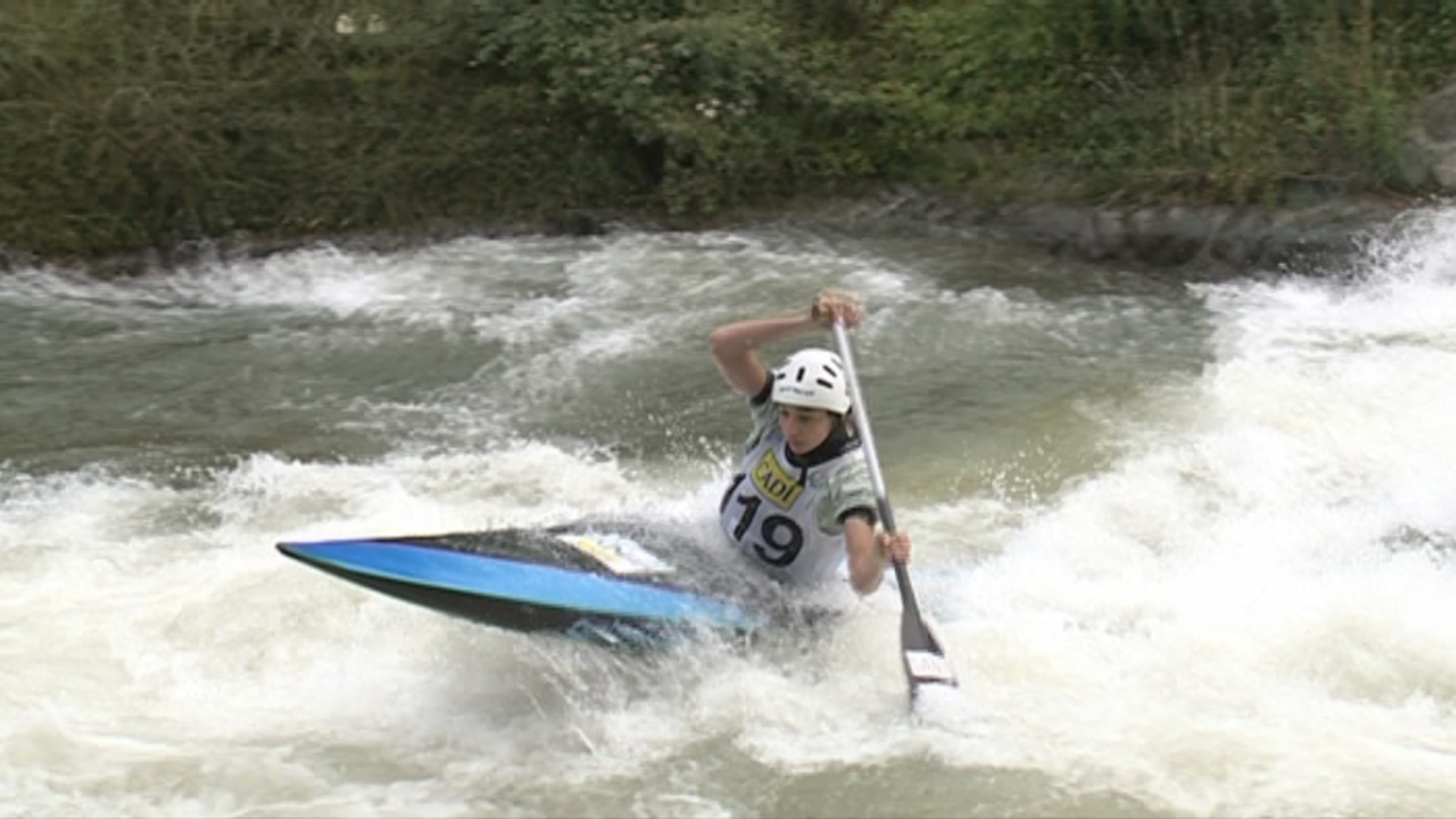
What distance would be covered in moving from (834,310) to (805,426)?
603mm

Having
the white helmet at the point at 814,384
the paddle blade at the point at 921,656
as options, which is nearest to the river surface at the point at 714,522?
the paddle blade at the point at 921,656

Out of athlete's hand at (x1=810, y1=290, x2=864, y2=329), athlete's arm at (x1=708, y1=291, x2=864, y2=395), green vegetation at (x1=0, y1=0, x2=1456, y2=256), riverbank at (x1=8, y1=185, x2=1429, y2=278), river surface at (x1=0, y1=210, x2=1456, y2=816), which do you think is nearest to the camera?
river surface at (x1=0, y1=210, x2=1456, y2=816)

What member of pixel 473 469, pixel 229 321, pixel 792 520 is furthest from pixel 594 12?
pixel 792 520

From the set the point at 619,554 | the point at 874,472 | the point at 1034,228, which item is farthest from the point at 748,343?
the point at 1034,228

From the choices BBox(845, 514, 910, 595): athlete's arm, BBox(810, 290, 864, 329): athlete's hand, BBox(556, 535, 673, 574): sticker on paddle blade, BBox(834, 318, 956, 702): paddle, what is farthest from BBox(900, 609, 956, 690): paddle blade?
BBox(810, 290, 864, 329): athlete's hand

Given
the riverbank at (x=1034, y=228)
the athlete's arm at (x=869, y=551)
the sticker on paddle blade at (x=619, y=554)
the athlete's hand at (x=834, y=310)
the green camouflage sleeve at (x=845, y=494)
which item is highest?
the athlete's hand at (x=834, y=310)

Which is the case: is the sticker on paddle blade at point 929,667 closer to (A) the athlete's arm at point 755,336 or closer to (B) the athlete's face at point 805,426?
(B) the athlete's face at point 805,426

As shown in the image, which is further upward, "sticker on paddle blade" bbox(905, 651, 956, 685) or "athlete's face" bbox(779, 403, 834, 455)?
"athlete's face" bbox(779, 403, 834, 455)

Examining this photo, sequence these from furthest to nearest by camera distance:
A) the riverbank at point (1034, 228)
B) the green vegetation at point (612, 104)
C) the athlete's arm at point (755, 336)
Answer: the green vegetation at point (612, 104) < the riverbank at point (1034, 228) < the athlete's arm at point (755, 336)

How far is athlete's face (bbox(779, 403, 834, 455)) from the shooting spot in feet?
17.7

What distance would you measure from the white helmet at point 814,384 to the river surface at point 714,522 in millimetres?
762

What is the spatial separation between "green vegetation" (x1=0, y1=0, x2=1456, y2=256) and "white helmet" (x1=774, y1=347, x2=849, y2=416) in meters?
6.18

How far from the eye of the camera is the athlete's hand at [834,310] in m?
5.87

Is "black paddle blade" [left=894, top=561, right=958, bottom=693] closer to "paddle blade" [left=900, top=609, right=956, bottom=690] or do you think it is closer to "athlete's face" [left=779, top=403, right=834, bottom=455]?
"paddle blade" [left=900, top=609, right=956, bottom=690]
